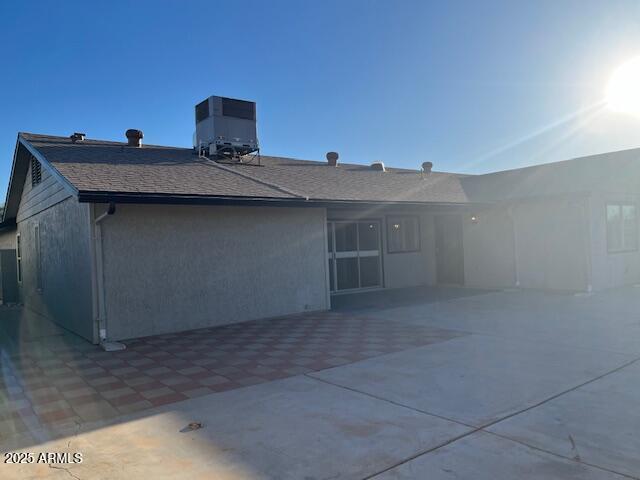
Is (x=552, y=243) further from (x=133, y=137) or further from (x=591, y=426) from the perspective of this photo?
(x=133, y=137)

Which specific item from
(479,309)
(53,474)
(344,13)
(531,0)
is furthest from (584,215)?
(53,474)

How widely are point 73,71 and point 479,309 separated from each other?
11.2 meters

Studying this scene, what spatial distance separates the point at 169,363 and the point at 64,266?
459 cm

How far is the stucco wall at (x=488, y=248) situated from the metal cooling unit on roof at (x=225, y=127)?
23.2ft

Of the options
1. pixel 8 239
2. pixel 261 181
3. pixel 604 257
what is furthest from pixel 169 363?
pixel 8 239

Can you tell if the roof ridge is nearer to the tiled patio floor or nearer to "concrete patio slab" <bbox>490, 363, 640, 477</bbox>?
the tiled patio floor

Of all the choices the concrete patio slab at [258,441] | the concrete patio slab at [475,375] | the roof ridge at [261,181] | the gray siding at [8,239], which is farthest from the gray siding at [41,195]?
the concrete patio slab at [475,375]

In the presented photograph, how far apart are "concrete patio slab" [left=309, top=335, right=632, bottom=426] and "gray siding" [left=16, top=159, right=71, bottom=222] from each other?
267 inches

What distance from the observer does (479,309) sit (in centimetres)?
1028

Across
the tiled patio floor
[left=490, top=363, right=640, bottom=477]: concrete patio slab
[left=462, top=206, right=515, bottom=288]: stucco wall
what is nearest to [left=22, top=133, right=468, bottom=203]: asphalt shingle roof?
[left=462, top=206, right=515, bottom=288]: stucco wall

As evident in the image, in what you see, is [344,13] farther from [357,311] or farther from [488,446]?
[488,446]

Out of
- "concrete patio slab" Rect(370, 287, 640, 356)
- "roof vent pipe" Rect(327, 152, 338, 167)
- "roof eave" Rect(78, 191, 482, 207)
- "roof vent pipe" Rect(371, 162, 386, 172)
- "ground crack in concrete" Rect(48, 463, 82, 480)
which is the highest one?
"roof vent pipe" Rect(327, 152, 338, 167)

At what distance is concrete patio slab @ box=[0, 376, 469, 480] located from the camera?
3.33m

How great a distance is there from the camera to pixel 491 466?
127 inches
